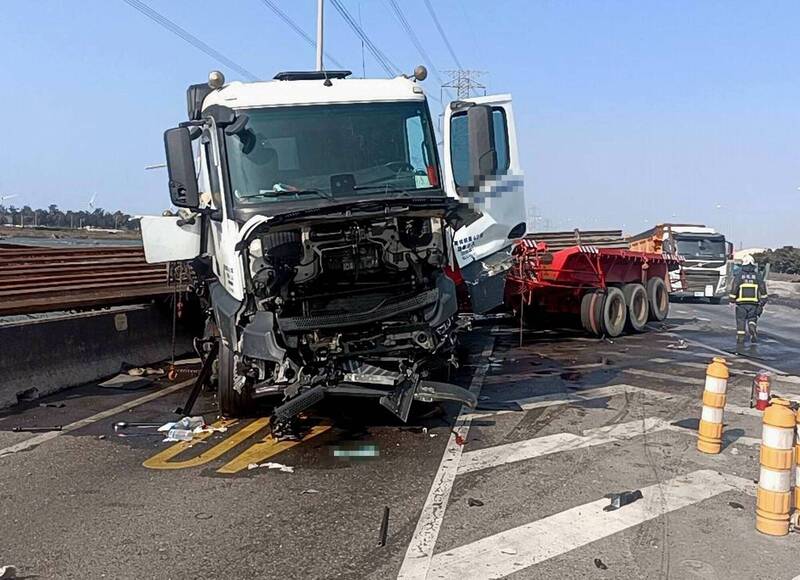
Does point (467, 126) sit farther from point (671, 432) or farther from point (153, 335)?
point (153, 335)

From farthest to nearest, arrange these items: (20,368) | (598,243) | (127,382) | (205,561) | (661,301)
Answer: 1. (598,243)
2. (661,301)
3. (127,382)
4. (20,368)
5. (205,561)

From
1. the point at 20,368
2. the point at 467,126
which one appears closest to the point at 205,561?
the point at 467,126

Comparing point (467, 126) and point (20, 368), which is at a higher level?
point (467, 126)

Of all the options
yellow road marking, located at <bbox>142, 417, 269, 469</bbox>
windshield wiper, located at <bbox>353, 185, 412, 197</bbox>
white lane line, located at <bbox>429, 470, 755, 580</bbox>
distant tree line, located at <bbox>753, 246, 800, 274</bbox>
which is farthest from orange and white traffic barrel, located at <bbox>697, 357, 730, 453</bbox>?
distant tree line, located at <bbox>753, 246, 800, 274</bbox>

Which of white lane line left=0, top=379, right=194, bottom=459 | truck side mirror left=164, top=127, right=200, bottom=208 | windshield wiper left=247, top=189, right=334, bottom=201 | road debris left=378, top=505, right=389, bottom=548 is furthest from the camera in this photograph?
white lane line left=0, top=379, right=194, bottom=459

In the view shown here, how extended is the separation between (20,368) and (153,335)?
2.73 meters

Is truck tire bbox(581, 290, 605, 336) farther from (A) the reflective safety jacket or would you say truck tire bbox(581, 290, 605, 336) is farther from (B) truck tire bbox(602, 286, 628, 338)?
(A) the reflective safety jacket

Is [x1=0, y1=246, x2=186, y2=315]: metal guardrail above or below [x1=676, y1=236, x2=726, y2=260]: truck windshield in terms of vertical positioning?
above

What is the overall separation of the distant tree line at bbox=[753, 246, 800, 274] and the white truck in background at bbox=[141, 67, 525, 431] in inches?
1516

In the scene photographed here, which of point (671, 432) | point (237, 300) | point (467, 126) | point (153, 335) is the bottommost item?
point (671, 432)

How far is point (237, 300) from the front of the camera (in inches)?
248

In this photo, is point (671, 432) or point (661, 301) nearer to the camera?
point (671, 432)

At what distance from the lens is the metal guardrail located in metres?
8.96

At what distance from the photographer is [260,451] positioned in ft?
21.4
